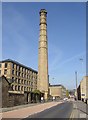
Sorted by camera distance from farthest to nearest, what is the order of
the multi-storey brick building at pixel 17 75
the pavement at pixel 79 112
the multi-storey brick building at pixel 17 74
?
the multi-storey brick building at pixel 17 74 < the multi-storey brick building at pixel 17 75 < the pavement at pixel 79 112

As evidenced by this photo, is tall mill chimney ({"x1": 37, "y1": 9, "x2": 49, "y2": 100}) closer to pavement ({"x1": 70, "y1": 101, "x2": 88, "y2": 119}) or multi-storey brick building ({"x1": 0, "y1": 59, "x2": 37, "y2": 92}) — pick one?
multi-storey brick building ({"x1": 0, "y1": 59, "x2": 37, "y2": 92})

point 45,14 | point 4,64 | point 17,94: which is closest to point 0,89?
point 17,94

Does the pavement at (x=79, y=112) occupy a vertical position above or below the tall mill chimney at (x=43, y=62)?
below

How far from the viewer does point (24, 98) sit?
56750 mm

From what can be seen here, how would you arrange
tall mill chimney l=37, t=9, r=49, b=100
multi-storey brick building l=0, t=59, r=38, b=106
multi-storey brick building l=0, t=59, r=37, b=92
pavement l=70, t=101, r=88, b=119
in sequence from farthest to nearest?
tall mill chimney l=37, t=9, r=49, b=100 → multi-storey brick building l=0, t=59, r=37, b=92 → multi-storey brick building l=0, t=59, r=38, b=106 → pavement l=70, t=101, r=88, b=119

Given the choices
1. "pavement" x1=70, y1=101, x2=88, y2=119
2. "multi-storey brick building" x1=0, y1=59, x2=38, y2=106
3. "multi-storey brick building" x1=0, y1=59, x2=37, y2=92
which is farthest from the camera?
"multi-storey brick building" x1=0, y1=59, x2=37, y2=92

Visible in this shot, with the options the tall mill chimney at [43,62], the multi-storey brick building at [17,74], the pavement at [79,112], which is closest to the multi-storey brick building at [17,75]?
the multi-storey brick building at [17,74]

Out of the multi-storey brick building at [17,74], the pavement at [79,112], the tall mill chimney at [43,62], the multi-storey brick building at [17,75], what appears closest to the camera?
the pavement at [79,112]

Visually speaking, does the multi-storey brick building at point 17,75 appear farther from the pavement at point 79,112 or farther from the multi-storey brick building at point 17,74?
the pavement at point 79,112

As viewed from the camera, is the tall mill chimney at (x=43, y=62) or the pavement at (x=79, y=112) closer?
the pavement at (x=79, y=112)

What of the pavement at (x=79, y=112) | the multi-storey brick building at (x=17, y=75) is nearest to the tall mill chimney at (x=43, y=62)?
the multi-storey brick building at (x=17, y=75)

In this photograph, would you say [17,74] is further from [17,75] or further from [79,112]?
[79,112]

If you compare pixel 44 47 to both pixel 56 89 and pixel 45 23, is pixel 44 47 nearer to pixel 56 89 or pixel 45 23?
pixel 45 23

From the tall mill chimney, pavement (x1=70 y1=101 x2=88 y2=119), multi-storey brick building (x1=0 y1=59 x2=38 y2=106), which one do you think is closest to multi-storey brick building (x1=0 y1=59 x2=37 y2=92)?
multi-storey brick building (x1=0 y1=59 x2=38 y2=106)
